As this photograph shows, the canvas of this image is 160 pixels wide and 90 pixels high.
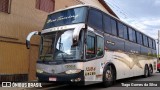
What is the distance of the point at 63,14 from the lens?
12.7 metres

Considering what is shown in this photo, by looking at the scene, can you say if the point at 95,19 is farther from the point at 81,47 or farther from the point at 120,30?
the point at 120,30

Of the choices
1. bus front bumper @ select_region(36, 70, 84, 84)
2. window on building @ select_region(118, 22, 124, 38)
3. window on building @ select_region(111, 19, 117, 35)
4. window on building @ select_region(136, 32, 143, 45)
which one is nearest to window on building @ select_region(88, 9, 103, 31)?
window on building @ select_region(111, 19, 117, 35)

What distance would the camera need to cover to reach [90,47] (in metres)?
11.8

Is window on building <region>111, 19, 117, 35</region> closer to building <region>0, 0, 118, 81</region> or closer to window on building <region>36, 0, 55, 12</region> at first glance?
building <region>0, 0, 118, 81</region>

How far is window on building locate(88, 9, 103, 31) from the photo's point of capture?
12.2 meters

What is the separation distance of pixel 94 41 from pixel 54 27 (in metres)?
1.90

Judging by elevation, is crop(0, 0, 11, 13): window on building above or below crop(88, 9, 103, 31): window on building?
above

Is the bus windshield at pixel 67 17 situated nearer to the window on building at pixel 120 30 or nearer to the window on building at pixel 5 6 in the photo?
the window on building at pixel 5 6

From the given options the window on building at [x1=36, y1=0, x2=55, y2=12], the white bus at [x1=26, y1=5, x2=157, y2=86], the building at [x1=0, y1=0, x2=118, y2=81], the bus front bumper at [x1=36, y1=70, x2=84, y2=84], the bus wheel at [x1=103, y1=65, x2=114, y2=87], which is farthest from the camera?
the window on building at [x1=36, y1=0, x2=55, y2=12]

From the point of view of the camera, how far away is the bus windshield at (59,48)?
11117 millimetres

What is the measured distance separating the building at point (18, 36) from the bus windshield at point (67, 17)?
2.41 m

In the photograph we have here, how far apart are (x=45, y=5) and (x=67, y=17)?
5.60 meters

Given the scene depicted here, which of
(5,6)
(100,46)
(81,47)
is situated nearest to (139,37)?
(100,46)

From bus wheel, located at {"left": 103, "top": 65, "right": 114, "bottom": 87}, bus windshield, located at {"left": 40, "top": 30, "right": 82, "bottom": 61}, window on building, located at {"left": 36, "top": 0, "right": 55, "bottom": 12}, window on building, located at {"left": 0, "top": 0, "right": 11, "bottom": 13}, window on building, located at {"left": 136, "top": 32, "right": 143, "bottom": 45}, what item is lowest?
bus wheel, located at {"left": 103, "top": 65, "right": 114, "bottom": 87}
